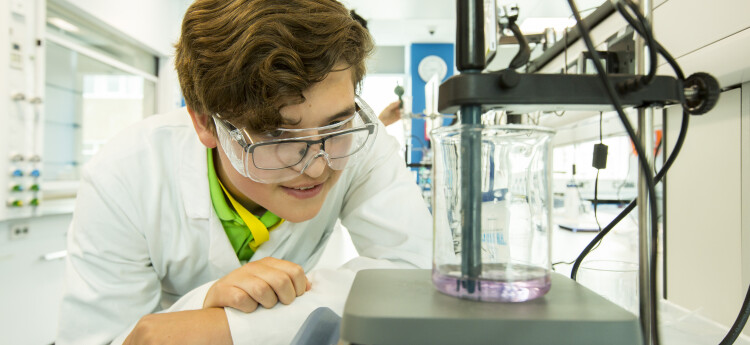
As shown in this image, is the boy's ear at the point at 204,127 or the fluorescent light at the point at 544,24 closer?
the boy's ear at the point at 204,127

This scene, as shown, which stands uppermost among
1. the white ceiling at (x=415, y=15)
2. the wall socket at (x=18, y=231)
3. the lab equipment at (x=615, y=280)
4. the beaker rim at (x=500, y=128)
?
the white ceiling at (x=415, y=15)

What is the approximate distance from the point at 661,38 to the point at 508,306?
114 cm

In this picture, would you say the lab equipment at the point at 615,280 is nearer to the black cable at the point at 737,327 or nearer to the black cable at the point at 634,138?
the black cable at the point at 737,327

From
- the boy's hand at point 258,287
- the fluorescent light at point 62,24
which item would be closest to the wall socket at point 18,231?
the fluorescent light at point 62,24

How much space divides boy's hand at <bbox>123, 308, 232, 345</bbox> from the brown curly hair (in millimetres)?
341

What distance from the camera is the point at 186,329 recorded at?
736mm

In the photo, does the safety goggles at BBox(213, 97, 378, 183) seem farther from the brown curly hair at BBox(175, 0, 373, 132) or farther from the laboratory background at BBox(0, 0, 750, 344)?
the laboratory background at BBox(0, 0, 750, 344)

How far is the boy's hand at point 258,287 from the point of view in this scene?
30.4 inches

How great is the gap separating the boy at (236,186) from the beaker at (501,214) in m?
0.35

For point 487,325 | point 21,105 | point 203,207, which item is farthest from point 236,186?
point 21,105

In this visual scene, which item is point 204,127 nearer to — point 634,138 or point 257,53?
point 257,53

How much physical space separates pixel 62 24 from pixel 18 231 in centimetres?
162

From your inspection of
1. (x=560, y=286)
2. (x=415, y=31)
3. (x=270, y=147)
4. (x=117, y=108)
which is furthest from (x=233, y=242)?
(x=415, y=31)

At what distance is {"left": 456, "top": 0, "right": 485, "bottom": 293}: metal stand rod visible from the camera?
0.41 meters
